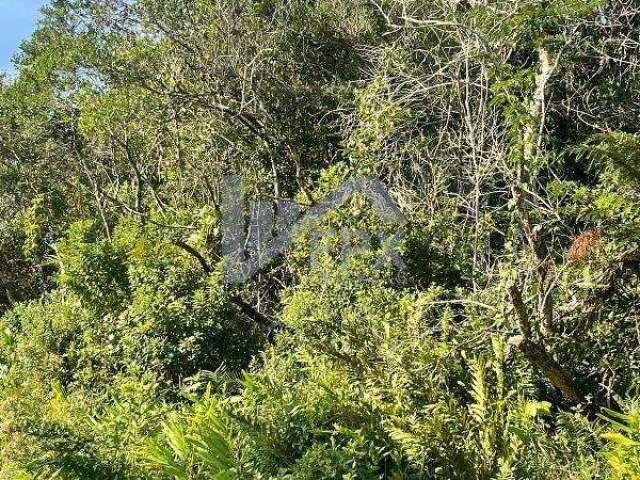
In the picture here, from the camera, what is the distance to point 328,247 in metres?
6.35

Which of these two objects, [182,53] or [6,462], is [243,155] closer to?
[182,53]

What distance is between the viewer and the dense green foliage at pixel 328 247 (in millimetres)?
3387

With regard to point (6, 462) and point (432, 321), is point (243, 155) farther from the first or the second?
point (6, 462)

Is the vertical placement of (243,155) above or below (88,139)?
below

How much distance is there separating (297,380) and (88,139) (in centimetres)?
627

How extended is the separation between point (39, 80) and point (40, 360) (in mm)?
3722

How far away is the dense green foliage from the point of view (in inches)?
133

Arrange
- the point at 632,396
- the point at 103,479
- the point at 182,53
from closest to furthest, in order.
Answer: the point at 103,479, the point at 632,396, the point at 182,53

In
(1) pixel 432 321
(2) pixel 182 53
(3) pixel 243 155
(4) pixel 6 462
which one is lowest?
(1) pixel 432 321

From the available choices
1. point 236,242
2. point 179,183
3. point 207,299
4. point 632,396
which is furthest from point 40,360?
point 632,396

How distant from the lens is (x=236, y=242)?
7.34 metres

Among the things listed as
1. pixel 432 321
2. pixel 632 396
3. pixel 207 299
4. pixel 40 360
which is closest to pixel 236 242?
pixel 207 299

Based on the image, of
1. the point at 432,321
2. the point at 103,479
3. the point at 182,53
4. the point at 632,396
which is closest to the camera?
the point at 103,479

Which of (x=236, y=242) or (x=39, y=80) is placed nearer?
(x=236, y=242)
